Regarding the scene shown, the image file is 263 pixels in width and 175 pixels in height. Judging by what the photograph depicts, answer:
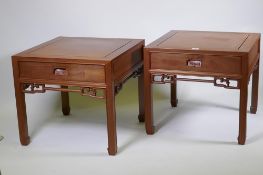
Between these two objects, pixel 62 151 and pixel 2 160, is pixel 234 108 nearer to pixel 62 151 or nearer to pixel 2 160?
pixel 62 151

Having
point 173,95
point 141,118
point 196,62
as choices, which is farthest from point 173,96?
point 196,62

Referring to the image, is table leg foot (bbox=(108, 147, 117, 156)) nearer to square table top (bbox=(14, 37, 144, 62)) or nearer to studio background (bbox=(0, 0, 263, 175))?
studio background (bbox=(0, 0, 263, 175))

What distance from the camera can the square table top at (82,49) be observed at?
7.91 ft

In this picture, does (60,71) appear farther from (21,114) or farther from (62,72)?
(21,114)

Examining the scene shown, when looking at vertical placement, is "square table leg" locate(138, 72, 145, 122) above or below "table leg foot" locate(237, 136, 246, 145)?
above

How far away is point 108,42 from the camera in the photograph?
2705 millimetres

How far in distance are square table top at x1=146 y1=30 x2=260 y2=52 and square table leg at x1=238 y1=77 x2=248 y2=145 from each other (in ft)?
0.50

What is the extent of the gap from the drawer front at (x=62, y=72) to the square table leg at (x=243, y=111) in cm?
61

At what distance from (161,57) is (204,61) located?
0.66ft

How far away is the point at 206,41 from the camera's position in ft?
8.57

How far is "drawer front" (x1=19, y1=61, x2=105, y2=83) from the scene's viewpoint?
2.35 m

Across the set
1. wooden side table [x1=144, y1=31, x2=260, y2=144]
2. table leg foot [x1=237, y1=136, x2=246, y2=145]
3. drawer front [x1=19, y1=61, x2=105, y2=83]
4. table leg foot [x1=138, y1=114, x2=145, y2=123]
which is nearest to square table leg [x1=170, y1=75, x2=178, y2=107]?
table leg foot [x1=138, y1=114, x2=145, y2=123]

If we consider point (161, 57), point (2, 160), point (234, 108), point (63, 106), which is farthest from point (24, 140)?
point (234, 108)

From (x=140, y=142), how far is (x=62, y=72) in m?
0.50
